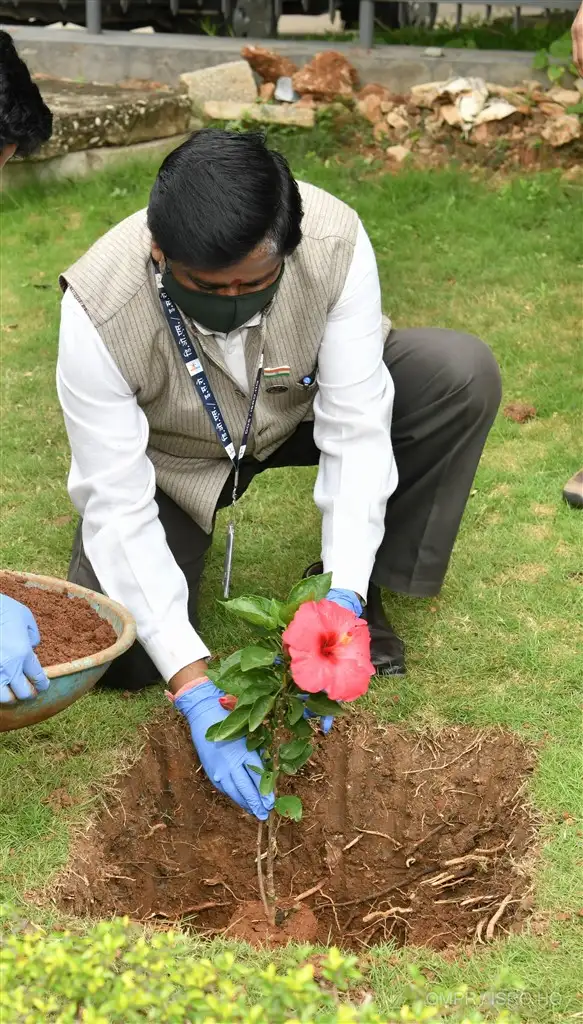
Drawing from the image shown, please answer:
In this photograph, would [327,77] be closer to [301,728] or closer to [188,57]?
[188,57]

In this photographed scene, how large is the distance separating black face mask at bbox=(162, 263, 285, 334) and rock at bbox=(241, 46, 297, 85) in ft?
14.5

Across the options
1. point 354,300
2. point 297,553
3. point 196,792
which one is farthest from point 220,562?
point 354,300

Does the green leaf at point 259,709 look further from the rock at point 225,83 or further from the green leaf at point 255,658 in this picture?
the rock at point 225,83

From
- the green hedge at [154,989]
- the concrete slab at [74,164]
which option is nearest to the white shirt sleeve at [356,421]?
the green hedge at [154,989]

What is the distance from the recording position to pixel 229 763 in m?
2.52

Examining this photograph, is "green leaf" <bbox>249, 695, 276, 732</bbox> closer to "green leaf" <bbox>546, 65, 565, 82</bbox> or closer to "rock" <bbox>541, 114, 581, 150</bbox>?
"rock" <bbox>541, 114, 581, 150</bbox>

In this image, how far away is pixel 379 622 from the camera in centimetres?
328

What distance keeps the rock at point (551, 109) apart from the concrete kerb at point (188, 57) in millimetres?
361

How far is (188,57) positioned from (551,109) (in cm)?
224

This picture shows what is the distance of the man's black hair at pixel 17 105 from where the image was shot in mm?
2615

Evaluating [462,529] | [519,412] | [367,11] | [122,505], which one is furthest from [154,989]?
[367,11]

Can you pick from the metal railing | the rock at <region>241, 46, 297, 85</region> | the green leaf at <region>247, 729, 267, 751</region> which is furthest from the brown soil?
the metal railing

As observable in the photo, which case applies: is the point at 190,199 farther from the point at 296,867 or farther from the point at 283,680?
the point at 296,867

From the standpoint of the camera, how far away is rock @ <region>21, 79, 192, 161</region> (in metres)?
6.27
